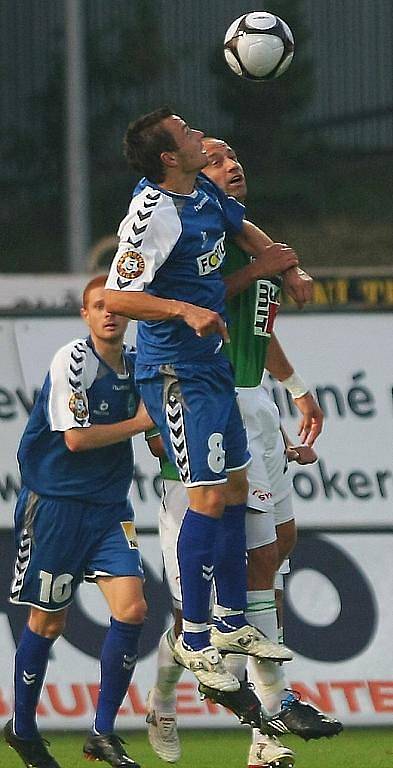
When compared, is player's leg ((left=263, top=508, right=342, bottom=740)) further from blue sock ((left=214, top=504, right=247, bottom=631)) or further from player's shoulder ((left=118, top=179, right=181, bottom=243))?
player's shoulder ((left=118, top=179, right=181, bottom=243))

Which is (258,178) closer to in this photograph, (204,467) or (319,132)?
(319,132)

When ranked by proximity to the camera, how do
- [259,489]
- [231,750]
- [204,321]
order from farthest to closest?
1. [231,750]
2. [259,489]
3. [204,321]

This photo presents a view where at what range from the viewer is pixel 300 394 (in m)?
7.53

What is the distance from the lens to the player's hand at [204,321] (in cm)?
621

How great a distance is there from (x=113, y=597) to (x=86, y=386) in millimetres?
842

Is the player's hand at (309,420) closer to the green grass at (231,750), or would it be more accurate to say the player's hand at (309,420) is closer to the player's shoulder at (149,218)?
the player's shoulder at (149,218)

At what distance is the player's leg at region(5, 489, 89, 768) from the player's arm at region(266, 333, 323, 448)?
0.96m

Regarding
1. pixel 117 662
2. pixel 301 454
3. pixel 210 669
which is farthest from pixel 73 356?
pixel 210 669

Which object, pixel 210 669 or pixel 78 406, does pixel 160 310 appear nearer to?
pixel 78 406

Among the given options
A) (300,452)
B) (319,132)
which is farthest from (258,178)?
(300,452)

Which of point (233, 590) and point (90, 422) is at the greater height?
point (90, 422)

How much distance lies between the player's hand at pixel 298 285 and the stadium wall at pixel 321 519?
1971mm

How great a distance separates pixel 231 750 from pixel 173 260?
2.69 metres

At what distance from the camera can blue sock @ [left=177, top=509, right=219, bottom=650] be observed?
6578 mm
